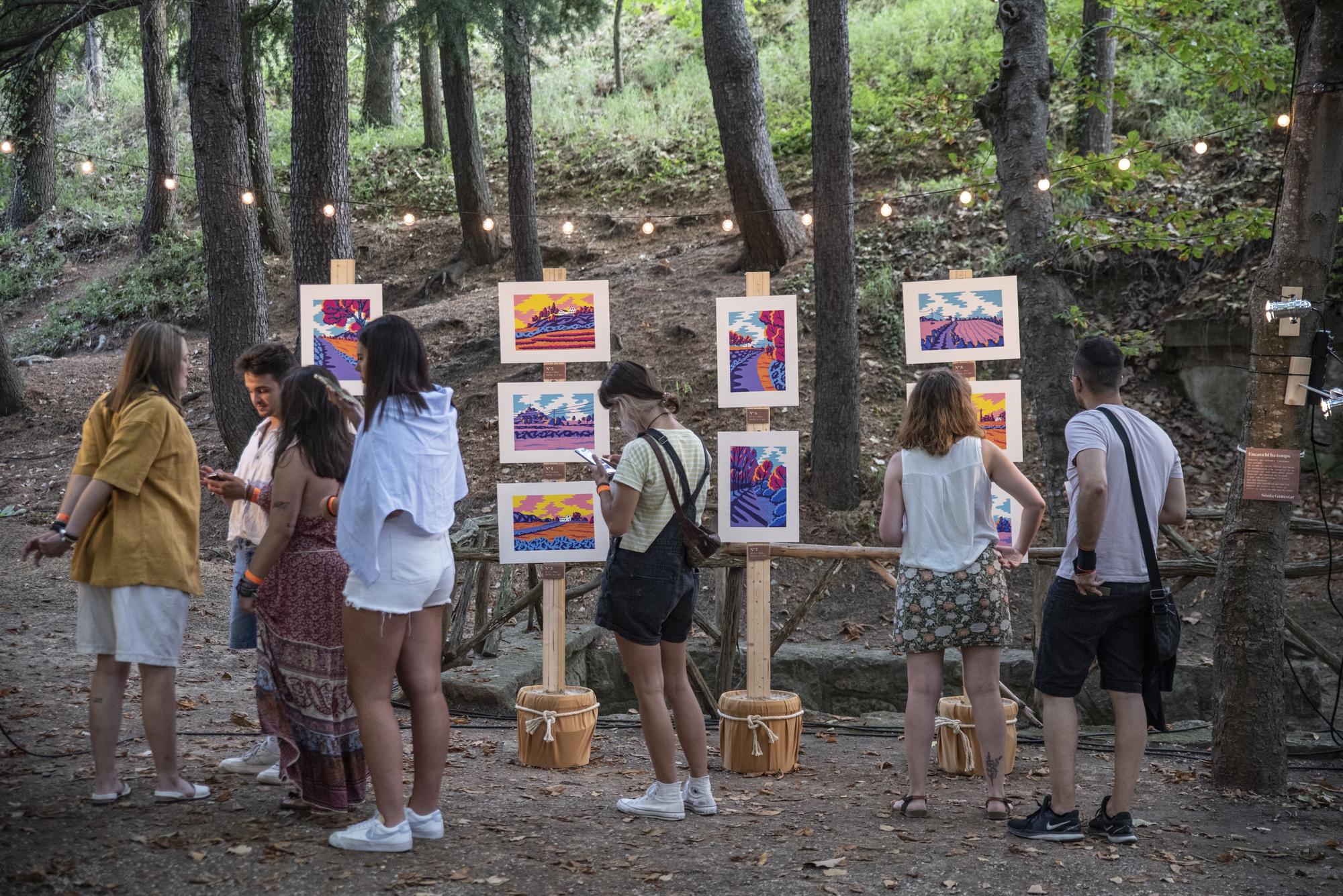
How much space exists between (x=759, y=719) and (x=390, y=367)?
2634 millimetres

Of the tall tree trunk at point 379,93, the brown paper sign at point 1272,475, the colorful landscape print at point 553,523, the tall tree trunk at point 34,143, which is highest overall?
the tall tree trunk at point 379,93

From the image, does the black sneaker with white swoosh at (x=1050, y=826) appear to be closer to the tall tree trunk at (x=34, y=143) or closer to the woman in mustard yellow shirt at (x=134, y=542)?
the woman in mustard yellow shirt at (x=134, y=542)

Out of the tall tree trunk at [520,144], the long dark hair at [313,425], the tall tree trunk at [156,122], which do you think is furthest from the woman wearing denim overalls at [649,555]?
the tall tree trunk at [156,122]

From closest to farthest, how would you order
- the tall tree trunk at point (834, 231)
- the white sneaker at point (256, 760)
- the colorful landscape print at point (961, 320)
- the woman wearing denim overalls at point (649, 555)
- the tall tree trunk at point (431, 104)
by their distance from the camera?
the woman wearing denim overalls at point (649, 555)
the white sneaker at point (256, 760)
the colorful landscape print at point (961, 320)
the tall tree trunk at point (834, 231)
the tall tree trunk at point (431, 104)

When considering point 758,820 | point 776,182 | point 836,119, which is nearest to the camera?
point 758,820

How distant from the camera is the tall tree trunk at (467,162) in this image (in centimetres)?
1320

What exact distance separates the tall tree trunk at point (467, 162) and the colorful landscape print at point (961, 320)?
8.13 metres

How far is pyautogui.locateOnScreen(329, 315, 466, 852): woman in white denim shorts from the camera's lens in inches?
134

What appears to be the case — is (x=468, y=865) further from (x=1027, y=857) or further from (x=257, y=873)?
(x=1027, y=857)

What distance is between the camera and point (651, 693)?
13.9ft

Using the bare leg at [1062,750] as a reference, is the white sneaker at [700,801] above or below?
below

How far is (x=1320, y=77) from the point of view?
4641mm

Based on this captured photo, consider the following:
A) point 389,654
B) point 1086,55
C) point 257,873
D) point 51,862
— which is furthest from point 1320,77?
point 1086,55

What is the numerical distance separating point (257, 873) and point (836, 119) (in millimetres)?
7499
